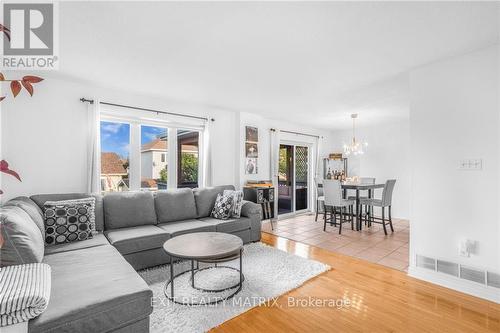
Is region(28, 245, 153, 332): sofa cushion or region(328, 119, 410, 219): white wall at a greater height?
region(328, 119, 410, 219): white wall

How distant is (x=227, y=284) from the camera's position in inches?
105

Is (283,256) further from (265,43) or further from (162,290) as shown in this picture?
(265,43)

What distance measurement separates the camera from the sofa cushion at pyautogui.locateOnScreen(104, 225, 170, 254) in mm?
2781

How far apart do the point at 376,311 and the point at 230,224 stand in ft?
6.79

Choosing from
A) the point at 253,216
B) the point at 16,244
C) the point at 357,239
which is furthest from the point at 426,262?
the point at 16,244

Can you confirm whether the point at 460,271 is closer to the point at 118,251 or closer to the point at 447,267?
the point at 447,267

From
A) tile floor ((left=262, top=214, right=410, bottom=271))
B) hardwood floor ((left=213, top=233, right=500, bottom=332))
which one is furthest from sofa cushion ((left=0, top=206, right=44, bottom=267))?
tile floor ((left=262, top=214, right=410, bottom=271))

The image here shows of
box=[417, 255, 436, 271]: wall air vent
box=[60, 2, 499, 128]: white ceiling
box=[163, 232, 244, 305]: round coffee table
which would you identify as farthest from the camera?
box=[417, 255, 436, 271]: wall air vent

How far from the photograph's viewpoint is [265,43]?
2.31 m

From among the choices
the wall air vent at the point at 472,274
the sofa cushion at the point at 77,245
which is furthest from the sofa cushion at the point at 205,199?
the wall air vent at the point at 472,274

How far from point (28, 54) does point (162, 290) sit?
2.65 meters

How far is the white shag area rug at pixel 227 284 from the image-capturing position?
2.06 meters

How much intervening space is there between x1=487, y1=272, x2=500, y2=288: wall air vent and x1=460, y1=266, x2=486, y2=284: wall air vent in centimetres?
3

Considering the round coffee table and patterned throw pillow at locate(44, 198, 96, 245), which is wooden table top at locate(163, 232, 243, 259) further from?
patterned throw pillow at locate(44, 198, 96, 245)
